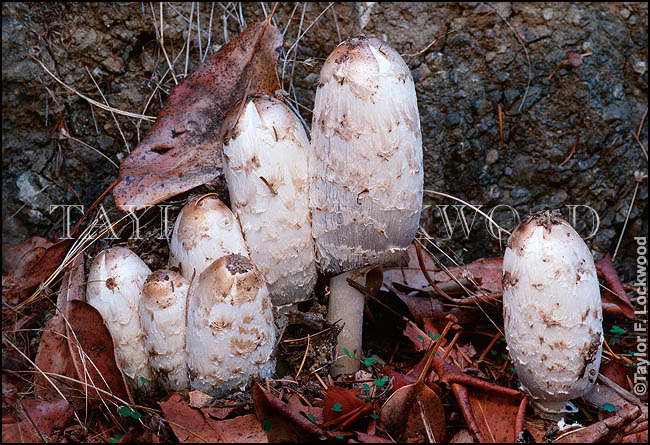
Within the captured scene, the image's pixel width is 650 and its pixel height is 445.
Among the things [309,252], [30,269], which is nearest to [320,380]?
[309,252]

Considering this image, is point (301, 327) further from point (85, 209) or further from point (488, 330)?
point (85, 209)

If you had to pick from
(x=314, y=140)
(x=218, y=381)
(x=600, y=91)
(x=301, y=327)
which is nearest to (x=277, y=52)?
(x=314, y=140)

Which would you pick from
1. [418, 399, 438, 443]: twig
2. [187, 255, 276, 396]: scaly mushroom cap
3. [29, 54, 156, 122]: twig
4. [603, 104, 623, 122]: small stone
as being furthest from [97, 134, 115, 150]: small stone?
[603, 104, 623, 122]: small stone

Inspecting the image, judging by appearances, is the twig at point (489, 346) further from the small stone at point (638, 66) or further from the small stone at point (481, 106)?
the small stone at point (638, 66)

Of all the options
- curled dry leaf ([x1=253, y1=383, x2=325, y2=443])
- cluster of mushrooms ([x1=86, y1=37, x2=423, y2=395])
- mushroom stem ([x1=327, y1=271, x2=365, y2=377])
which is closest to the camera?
curled dry leaf ([x1=253, y1=383, x2=325, y2=443])

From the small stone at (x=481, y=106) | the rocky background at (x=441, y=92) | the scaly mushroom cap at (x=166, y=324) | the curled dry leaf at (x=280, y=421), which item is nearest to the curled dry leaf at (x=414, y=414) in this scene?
the curled dry leaf at (x=280, y=421)

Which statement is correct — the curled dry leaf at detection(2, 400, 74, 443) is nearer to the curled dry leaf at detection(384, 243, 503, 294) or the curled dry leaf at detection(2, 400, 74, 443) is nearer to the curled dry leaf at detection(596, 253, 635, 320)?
the curled dry leaf at detection(384, 243, 503, 294)
